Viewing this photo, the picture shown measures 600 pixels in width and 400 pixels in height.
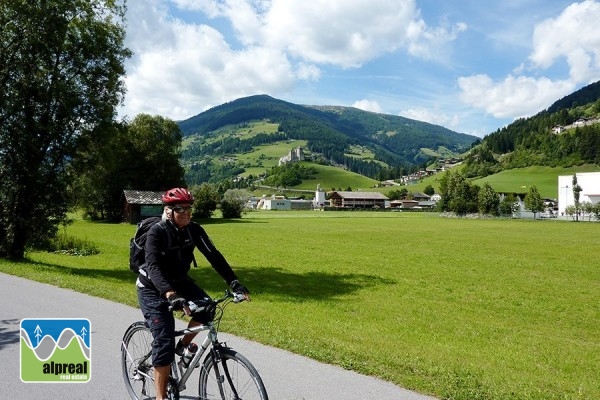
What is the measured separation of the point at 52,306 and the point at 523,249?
39.4 metres

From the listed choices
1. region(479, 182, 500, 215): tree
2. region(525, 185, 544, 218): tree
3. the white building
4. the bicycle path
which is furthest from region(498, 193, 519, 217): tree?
the bicycle path

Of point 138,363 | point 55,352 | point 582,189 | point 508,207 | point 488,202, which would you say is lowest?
point 55,352

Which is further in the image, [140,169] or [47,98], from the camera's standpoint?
[140,169]

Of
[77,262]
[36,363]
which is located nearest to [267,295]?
[36,363]

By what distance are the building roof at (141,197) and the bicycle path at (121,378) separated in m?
66.2

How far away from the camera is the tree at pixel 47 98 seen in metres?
22.7

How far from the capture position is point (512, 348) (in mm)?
12031

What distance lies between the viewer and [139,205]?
7412 cm

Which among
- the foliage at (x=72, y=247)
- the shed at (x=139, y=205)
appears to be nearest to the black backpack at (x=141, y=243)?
the foliage at (x=72, y=247)

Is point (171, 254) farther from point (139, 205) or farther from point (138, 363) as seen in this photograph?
point (139, 205)

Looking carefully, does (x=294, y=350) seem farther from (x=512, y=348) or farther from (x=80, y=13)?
(x=80, y=13)

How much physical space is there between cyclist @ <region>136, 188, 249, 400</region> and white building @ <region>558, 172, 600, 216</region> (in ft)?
534

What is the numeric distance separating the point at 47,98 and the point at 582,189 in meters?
162

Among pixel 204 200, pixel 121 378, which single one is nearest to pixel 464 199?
pixel 204 200
